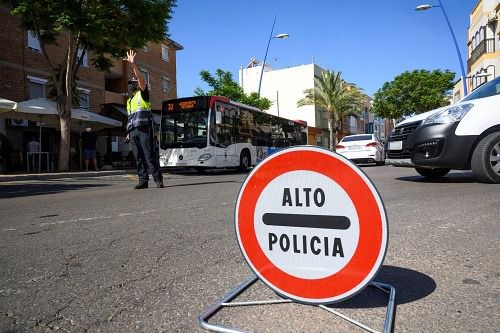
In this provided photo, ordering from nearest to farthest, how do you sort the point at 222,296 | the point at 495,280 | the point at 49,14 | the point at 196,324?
the point at 196,324
the point at 222,296
the point at 495,280
the point at 49,14

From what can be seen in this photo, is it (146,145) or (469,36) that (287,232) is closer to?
(146,145)

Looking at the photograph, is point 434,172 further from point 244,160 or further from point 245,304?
point 244,160

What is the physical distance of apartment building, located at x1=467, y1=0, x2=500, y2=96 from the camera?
2519 centimetres

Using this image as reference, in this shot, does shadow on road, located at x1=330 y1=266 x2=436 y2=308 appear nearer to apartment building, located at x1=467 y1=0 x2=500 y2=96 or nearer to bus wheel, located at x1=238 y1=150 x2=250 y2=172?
bus wheel, located at x1=238 y1=150 x2=250 y2=172

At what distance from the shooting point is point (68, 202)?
578 cm

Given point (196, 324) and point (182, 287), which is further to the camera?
point (182, 287)

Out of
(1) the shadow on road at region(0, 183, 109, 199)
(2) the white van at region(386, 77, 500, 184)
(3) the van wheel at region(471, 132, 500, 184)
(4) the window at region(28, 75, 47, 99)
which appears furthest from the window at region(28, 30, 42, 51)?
(3) the van wheel at region(471, 132, 500, 184)

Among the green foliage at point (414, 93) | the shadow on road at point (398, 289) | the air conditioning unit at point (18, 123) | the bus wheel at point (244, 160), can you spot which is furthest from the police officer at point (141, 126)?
the green foliage at point (414, 93)

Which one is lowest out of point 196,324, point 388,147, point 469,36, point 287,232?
point 196,324

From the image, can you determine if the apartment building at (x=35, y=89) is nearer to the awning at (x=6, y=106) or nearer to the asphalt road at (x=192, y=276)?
the awning at (x=6, y=106)

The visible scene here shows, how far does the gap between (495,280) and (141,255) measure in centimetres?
215

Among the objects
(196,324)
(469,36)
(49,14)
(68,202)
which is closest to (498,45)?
(469,36)

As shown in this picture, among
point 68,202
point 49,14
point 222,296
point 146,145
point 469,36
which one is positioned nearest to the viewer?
point 222,296

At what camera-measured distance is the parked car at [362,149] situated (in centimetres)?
1513
